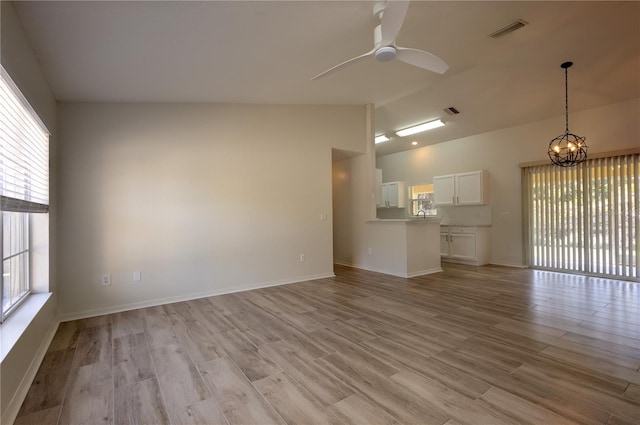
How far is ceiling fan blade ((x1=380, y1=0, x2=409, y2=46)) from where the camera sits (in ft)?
6.66

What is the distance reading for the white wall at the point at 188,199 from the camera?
3.44 metres

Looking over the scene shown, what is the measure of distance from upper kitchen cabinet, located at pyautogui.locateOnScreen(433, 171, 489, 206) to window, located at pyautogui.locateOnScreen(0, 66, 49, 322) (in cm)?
698

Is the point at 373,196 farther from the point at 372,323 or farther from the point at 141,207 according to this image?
the point at 141,207

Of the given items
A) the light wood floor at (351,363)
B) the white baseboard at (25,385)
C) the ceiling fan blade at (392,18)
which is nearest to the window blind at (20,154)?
the white baseboard at (25,385)

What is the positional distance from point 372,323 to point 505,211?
4.79 m

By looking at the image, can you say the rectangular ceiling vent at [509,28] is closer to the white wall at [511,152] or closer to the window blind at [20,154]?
the white wall at [511,152]

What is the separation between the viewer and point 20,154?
220 centimetres

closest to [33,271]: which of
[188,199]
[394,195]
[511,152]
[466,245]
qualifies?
[188,199]

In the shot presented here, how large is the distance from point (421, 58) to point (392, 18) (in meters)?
0.66

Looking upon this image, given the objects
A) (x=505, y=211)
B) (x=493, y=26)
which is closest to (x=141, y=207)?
(x=493, y=26)

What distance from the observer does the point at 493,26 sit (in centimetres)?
310

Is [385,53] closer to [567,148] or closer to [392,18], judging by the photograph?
[392,18]

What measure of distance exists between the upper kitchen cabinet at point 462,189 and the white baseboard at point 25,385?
7.06 meters

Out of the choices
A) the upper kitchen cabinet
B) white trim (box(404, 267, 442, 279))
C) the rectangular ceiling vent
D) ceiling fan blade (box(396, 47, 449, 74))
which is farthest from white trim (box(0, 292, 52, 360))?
the upper kitchen cabinet
